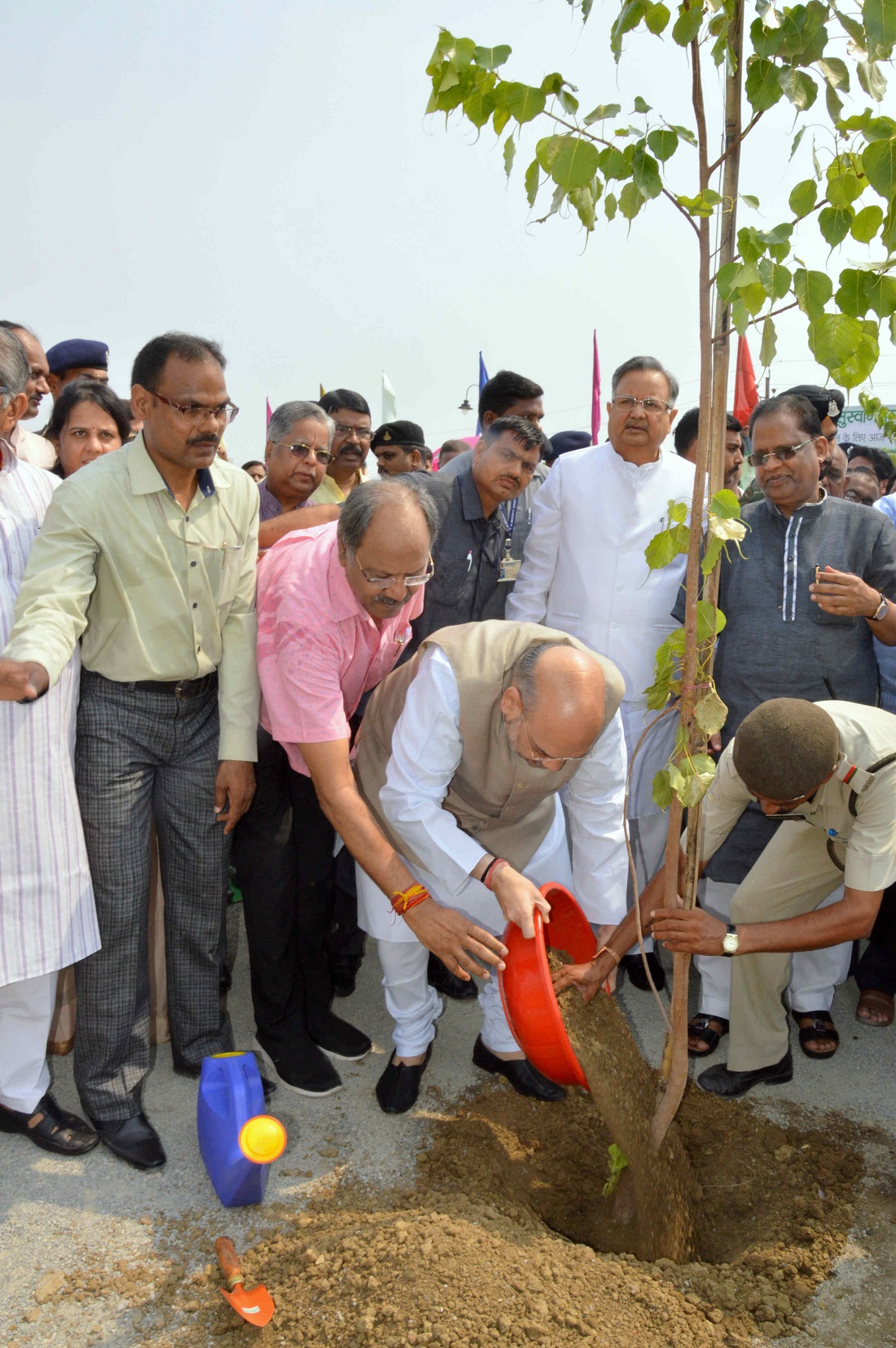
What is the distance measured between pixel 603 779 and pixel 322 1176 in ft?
4.39

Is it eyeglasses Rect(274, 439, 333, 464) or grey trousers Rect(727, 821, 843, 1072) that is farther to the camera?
eyeglasses Rect(274, 439, 333, 464)

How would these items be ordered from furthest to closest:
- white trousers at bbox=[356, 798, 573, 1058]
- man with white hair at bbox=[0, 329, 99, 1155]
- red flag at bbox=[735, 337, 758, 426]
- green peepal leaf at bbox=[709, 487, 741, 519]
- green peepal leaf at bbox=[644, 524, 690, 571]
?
1. red flag at bbox=[735, 337, 758, 426]
2. white trousers at bbox=[356, 798, 573, 1058]
3. man with white hair at bbox=[0, 329, 99, 1155]
4. green peepal leaf at bbox=[644, 524, 690, 571]
5. green peepal leaf at bbox=[709, 487, 741, 519]

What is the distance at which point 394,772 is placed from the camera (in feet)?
8.80

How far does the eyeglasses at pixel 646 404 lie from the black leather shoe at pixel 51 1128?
9.57 feet

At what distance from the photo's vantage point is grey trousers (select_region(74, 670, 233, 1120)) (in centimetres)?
265

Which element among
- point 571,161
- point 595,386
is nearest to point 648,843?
point 571,161

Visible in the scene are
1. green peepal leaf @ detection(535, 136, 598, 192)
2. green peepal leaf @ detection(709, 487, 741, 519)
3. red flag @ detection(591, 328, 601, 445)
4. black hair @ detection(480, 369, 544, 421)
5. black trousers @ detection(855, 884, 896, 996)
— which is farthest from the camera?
red flag @ detection(591, 328, 601, 445)

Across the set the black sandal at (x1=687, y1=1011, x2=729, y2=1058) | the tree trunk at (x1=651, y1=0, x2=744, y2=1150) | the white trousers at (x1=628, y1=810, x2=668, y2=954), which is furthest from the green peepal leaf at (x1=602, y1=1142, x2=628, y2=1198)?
the white trousers at (x1=628, y1=810, x2=668, y2=954)

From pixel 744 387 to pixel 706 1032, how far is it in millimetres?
7197

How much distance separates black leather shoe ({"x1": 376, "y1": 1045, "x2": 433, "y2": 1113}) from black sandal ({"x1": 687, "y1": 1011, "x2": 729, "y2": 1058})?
942mm

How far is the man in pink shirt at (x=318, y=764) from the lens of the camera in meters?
2.58

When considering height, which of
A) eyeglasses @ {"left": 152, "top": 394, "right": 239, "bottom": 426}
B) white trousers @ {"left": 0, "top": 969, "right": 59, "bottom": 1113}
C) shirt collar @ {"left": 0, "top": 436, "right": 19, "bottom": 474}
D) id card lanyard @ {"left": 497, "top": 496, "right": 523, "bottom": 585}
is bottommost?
white trousers @ {"left": 0, "top": 969, "right": 59, "bottom": 1113}

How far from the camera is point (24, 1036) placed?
2.67m

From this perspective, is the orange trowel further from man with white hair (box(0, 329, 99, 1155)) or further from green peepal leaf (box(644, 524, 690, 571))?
green peepal leaf (box(644, 524, 690, 571))
